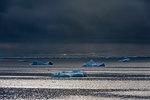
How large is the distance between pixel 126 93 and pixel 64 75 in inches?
571

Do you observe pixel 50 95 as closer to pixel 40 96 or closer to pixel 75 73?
pixel 40 96

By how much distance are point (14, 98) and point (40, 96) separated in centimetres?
163

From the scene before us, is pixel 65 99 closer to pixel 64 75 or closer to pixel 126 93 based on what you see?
pixel 126 93

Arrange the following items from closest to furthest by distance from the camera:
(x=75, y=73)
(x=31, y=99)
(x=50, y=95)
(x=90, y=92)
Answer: (x=31, y=99) → (x=50, y=95) → (x=90, y=92) → (x=75, y=73)

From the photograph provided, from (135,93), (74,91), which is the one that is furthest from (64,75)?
(135,93)

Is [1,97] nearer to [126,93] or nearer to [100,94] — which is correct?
[100,94]

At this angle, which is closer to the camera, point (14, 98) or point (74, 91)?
point (14, 98)

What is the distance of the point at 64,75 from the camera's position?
1394 inches

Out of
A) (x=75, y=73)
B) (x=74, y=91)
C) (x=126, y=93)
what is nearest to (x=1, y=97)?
(x=74, y=91)

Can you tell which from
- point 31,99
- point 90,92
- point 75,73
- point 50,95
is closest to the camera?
point 31,99

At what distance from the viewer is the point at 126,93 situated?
21.6 meters

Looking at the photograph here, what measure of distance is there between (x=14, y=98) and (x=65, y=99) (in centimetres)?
291

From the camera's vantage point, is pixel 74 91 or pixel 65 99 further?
pixel 74 91

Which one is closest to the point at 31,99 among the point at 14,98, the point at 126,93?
the point at 14,98
